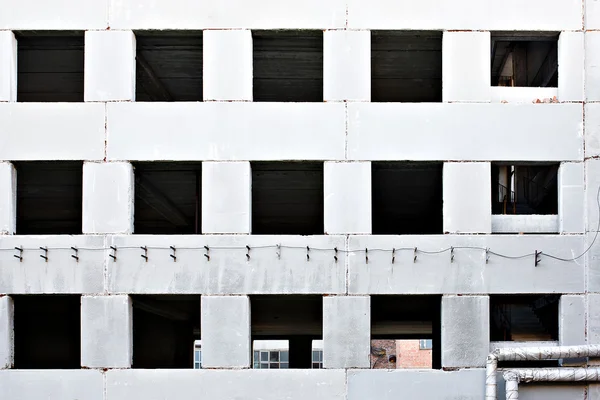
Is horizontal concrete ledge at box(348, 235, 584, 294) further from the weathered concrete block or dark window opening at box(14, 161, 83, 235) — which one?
dark window opening at box(14, 161, 83, 235)

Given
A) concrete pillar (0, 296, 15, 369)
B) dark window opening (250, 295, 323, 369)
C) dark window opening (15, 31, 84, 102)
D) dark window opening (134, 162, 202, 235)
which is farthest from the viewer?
dark window opening (250, 295, 323, 369)

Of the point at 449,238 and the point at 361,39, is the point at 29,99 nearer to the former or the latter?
the point at 361,39

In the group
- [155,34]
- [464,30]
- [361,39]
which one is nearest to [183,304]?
[155,34]

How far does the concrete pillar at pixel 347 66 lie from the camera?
12406 mm

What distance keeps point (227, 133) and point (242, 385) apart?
196 inches

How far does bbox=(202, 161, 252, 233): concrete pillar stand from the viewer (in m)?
12.3

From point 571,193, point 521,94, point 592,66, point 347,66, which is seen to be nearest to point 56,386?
point 347,66

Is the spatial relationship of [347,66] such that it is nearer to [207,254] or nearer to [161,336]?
[207,254]

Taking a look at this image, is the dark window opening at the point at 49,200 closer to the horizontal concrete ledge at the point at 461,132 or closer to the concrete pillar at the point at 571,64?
the horizontal concrete ledge at the point at 461,132

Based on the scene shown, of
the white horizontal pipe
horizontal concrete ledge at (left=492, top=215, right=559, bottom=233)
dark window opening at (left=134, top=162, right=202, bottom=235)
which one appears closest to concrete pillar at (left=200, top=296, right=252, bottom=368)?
dark window opening at (left=134, top=162, right=202, bottom=235)

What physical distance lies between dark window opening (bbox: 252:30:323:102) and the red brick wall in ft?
105

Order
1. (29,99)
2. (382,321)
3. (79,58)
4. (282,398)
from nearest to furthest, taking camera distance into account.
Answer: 1. (282,398)
2. (79,58)
3. (29,99)
4. (382,321)
